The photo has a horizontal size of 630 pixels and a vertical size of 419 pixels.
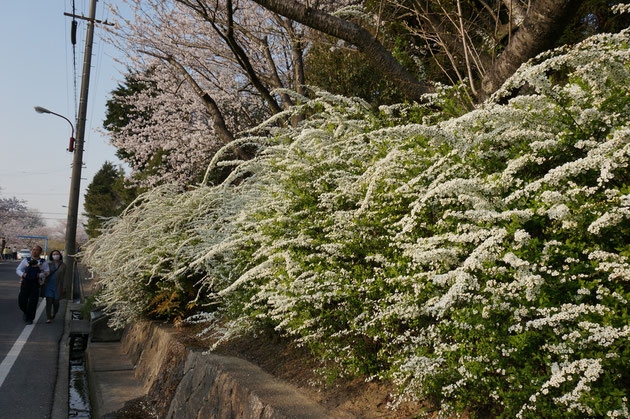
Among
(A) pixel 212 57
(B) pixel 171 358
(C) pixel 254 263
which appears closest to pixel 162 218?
(B) pixel 171 358

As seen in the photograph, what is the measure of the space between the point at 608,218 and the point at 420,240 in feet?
2.97

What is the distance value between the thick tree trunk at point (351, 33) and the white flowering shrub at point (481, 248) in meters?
1.59

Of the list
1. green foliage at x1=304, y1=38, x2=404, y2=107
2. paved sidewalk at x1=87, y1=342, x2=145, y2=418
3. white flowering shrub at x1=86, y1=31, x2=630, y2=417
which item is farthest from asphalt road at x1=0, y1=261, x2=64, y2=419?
green foliage at x1=304, y1=38, x2=404, y2=107

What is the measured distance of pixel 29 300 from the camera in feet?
37.9

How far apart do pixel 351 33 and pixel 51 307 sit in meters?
10.9

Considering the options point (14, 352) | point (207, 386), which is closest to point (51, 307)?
point (14, 352)

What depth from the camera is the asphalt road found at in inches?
232

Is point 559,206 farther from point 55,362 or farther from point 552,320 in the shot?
point 55,362

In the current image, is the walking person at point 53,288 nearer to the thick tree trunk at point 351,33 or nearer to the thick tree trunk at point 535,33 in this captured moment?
the thick tree trunk at point 351,33

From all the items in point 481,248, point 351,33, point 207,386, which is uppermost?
point 351,33

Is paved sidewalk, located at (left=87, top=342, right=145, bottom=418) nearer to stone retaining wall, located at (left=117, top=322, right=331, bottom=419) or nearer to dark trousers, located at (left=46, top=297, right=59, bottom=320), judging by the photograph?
stone retaining wall, located at (left=117, top=322, right=331, bottom=419)

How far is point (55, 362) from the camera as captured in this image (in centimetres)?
814

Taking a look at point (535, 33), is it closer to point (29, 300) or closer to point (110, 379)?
point (110, 379)

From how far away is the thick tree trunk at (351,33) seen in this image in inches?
218
